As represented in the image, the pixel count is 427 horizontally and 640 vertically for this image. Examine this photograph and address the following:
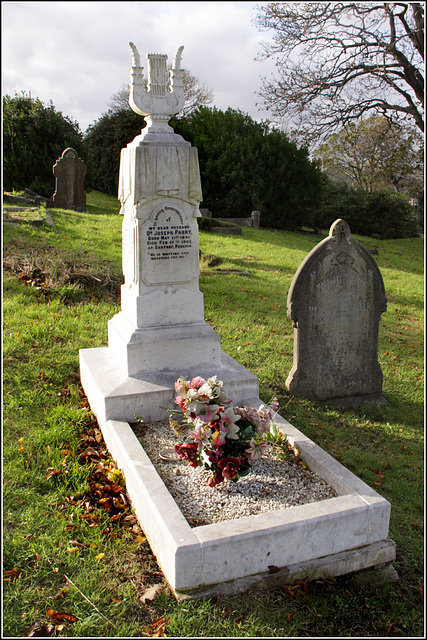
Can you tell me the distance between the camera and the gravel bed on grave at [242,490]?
3.34 m

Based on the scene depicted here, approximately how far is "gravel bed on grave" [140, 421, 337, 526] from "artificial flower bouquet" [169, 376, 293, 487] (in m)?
0.13

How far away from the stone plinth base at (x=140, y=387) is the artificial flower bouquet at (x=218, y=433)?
84 cm

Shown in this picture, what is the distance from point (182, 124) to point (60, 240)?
44.3 feet

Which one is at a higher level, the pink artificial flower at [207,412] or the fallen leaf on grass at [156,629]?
the pink artificial flower at [207,412]

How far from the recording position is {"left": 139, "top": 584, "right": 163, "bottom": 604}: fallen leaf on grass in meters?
2.83

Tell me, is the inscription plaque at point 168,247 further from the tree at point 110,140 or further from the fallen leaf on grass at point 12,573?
the tree at point 110,140

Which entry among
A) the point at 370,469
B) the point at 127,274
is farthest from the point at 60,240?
the point at 370,469

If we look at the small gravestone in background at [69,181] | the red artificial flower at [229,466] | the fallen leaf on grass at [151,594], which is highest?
the small gravestone in background at [69,181]

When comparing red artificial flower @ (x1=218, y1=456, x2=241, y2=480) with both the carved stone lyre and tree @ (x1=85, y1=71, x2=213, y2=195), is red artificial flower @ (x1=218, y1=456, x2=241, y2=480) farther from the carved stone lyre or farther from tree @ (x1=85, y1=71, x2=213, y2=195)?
tree @ (x1=85, y1=71, x2=213, y2=195)

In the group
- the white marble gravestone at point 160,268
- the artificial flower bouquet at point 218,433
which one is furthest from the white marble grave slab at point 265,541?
the white marble gravestone at point 160,268

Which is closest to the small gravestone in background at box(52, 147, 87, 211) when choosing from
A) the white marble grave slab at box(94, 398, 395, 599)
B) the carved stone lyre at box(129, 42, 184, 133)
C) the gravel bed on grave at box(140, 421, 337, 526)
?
the carved stone lyre at box(129, 42, 184, 133)

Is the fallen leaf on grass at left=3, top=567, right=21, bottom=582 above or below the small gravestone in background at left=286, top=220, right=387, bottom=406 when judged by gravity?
below

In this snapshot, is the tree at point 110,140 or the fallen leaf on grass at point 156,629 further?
the tree at point 110,140

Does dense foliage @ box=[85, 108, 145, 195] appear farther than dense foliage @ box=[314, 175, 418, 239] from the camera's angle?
No
